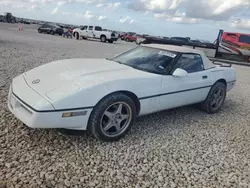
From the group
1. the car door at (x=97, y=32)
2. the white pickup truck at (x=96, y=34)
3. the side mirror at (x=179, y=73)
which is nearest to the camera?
the side mirror at (x=179, y=73)

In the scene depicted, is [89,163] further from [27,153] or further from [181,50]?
[181,50]

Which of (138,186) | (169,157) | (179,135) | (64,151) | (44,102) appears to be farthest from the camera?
(179,135)

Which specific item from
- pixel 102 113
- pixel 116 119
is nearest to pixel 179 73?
pixel 116 119

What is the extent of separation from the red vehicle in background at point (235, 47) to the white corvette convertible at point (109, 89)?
1533 cm

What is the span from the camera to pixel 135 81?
334 centimetres

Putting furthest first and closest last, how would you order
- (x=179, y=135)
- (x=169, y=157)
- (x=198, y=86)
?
(x=198, y=86), (x=179, y=135), (x=169, y=157)

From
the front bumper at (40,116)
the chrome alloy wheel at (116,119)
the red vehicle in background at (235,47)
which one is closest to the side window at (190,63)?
the chrome alloy wheel at (116,119)

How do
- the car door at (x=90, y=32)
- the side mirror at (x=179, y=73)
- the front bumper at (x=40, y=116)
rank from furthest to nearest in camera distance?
the car door at (x=90, y=32) < the side mirror at (x=179, y=73) < the front bumper at (x=40, y=116)

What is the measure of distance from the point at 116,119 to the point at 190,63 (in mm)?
1867

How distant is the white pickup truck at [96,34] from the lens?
2688 centimetres

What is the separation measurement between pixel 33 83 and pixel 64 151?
97 cm

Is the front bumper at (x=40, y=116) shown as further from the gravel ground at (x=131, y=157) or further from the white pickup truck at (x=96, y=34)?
the white pickup truck at (x=96, y=34)

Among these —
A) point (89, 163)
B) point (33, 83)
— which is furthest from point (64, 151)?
point (33, 83)

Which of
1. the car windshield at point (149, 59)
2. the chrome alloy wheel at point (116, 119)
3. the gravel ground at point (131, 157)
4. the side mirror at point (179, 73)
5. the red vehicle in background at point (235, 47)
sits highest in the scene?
the red vehicle in background at point (235, 47)
